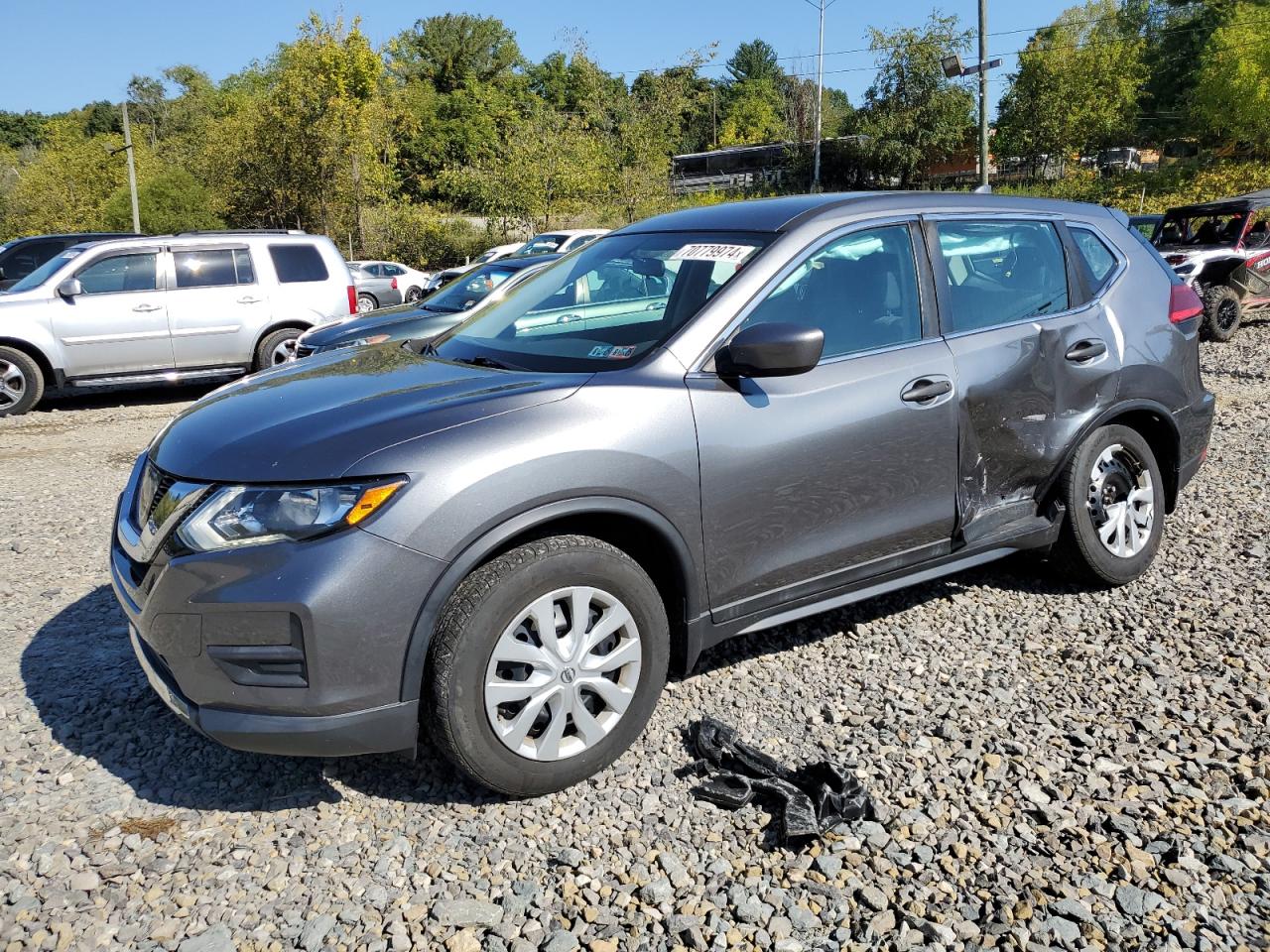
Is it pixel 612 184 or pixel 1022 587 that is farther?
pixel 612 184

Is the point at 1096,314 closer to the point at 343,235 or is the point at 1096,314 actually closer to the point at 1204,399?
the point at 1204,399

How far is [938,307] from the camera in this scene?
3803mm

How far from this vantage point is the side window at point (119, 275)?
35.2 feet

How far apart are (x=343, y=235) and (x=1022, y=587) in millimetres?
36407

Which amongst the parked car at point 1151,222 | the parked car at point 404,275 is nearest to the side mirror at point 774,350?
the parked car at point 1151,222

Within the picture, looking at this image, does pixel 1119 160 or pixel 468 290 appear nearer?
pixel 468 290

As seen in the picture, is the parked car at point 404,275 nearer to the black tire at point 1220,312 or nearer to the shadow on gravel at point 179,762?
the black tire at point 1220,312

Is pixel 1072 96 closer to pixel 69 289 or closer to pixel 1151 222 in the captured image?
pixel 1151 222

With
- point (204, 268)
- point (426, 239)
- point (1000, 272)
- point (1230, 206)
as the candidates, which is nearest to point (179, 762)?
point (1000, 272)

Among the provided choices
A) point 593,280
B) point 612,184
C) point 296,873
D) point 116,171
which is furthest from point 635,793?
point 116,171

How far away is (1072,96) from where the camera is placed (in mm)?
54875

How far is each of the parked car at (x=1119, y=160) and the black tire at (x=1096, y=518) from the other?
2411 inches

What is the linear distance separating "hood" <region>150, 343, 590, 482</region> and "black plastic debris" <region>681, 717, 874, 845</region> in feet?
4.14

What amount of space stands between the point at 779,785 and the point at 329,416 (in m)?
1.75
